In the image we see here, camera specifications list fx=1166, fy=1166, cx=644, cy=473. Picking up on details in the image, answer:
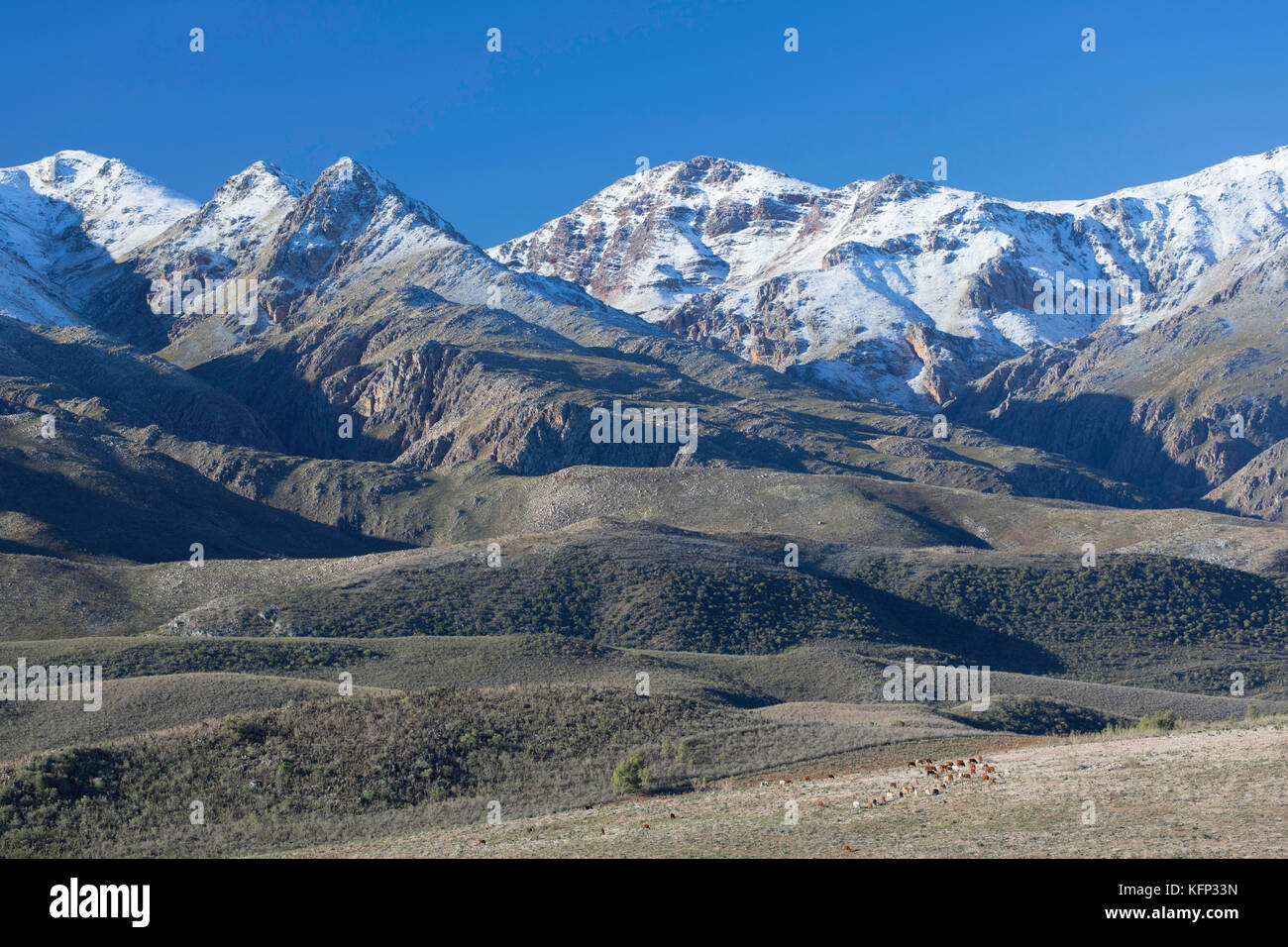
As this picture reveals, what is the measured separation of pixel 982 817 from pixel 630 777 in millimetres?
13646

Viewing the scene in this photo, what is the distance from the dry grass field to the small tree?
105cm

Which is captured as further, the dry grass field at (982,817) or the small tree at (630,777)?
the small tree at (630,777)

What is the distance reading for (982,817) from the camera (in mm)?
28438

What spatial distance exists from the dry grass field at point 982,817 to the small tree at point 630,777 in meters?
1.05

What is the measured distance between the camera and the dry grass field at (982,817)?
25.0 metres

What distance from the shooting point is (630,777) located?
127ft

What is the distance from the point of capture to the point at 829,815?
99.2ft

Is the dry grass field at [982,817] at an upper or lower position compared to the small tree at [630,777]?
upper

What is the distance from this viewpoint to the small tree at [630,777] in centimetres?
3866

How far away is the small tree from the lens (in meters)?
38.7

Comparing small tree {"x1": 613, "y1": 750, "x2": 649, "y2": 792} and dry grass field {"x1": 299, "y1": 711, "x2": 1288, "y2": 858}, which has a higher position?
dry grass field {"x1": 299, "y1": 711, "x2": 1288, "y2": 858}

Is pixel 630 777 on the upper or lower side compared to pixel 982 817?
lower

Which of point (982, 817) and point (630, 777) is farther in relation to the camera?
point (630, 777)
